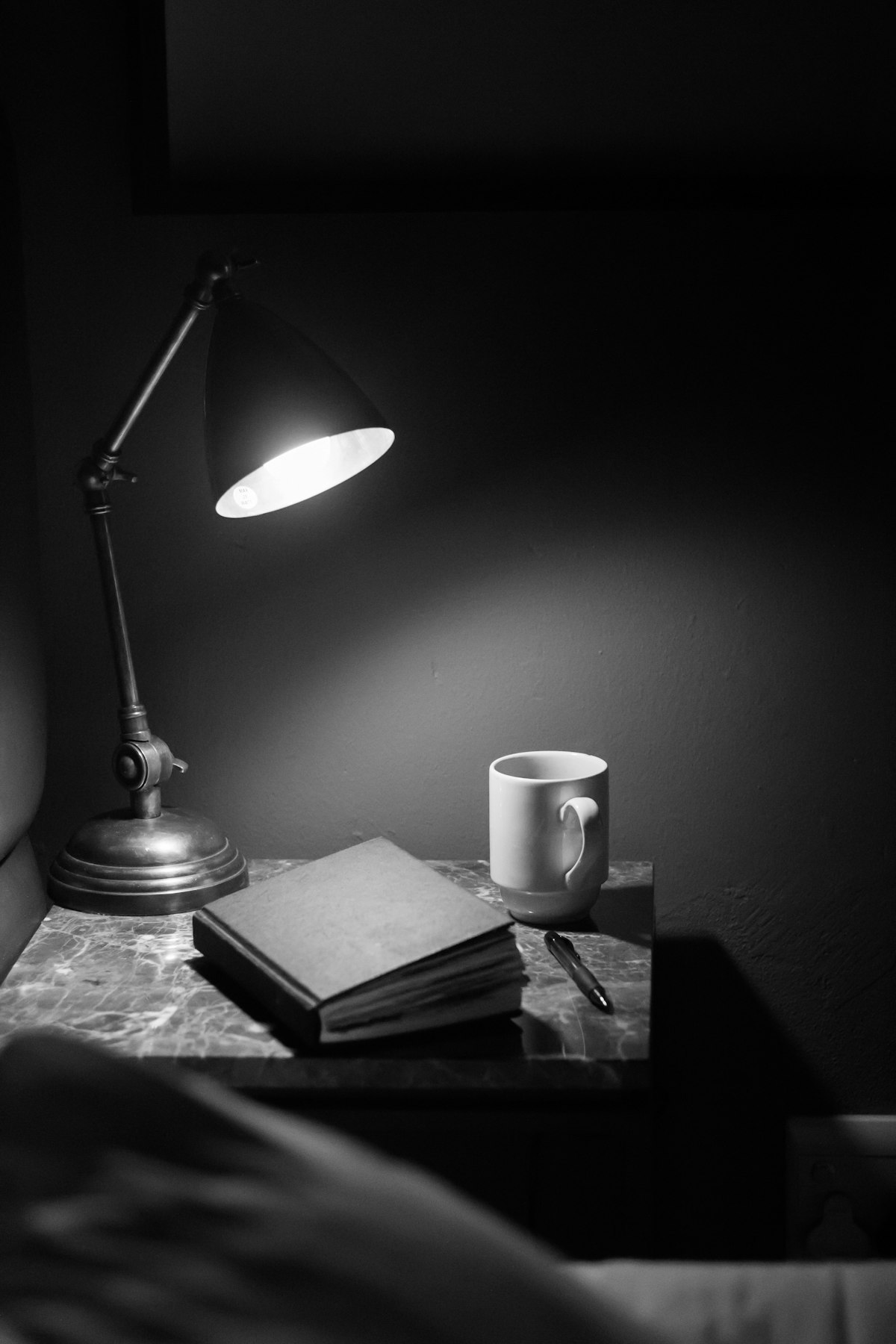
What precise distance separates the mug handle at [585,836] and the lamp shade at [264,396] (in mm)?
385

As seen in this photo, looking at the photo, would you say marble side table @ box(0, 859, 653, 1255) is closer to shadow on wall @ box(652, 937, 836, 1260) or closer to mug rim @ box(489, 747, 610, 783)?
mug rim @ box(489, 747, 610, 783)

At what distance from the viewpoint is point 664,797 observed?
4.90 feet

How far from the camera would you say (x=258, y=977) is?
1046 millimetres

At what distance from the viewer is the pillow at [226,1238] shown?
0.23 metres

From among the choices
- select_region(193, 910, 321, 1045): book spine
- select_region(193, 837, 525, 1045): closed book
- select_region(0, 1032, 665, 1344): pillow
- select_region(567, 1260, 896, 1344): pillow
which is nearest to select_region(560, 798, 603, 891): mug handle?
select_region(193, 837, 525, 1045): closed book

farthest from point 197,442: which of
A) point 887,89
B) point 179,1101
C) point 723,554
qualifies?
point 179,1101

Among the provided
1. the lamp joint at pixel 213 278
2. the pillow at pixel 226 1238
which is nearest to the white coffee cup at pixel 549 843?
the lamp joint at pixel 213 278

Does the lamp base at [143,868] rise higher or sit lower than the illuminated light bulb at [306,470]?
lower

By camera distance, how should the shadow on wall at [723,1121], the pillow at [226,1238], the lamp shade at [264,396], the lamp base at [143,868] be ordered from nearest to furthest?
the pillow at [226,1238], the lamp shade at [264,396], the lamp base at [143,868], the shadow on wall at [723,1121]

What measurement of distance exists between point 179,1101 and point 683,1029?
1373 mm

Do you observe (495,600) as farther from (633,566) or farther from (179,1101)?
(179,1101)

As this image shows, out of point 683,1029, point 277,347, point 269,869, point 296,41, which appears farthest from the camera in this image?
point 683,1029

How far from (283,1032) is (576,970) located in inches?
10.0

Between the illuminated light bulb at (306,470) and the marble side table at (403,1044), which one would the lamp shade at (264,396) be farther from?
the marble side table at (403,1044)
